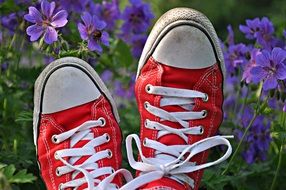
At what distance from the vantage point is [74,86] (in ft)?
6.20

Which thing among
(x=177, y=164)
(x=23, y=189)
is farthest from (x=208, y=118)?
(x=23, y=189)

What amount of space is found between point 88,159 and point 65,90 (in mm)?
185

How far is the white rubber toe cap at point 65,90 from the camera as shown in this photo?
6.16 ft

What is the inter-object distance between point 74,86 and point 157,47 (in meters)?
0.24

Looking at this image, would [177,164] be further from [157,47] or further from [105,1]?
[105,1]

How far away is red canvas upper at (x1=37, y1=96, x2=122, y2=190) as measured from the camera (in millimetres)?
1862

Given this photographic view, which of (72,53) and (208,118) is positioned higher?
(72,53)

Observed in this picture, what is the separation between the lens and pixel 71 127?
1.89 meters

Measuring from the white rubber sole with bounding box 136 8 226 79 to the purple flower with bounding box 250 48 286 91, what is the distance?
0.10 metres

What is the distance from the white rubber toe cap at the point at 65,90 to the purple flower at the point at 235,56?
628 millimetres

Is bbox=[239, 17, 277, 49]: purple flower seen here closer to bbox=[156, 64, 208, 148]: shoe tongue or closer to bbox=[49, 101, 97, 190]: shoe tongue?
bbox=[156, 64, 208, 148]: shoe tongue

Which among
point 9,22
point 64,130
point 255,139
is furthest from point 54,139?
point 255,139

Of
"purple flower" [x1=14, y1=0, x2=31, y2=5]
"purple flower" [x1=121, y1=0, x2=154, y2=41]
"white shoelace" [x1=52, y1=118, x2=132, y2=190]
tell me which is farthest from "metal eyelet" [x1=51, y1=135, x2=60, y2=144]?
"purple flower" [x1=121, y1=0, x2=154, y2=41]

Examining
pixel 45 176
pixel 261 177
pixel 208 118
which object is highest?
pixel 208 118
